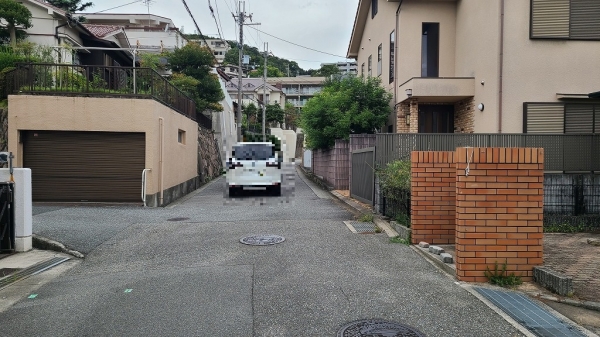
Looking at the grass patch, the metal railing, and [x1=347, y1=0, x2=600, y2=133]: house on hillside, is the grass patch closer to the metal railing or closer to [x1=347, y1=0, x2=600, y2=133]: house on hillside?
the metal railing

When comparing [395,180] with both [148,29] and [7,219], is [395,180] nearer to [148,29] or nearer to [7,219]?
[7,219]

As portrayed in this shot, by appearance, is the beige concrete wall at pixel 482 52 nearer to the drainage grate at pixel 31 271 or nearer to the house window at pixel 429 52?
the house window at pixel 429 52

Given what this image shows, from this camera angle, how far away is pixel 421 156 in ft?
21.6

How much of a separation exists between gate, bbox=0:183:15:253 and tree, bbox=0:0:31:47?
1289cm

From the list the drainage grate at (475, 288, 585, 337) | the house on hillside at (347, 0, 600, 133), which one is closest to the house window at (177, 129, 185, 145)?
the house on hillside at (347, 0, 600, 133)

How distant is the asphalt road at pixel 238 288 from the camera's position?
4016 mm

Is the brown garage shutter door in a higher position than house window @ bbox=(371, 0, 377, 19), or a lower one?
lower

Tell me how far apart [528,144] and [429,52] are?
6.95 m

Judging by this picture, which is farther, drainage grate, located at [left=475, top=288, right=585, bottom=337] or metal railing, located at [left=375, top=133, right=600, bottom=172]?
metal railing, located at [left=375, top=133, right=600, bottom=172]

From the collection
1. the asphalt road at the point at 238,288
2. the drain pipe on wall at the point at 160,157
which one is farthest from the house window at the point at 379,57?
the asphalt road at the point at 238,288

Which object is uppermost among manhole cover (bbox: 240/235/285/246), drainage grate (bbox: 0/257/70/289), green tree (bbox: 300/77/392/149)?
green tree (bbox: 300/77/392/149)

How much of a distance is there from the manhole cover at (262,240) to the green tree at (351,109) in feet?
26.8

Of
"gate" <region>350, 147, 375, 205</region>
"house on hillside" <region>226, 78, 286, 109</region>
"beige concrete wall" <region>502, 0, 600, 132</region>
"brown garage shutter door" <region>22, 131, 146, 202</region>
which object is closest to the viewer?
"gate" <region>350, 147, 375, 205</region>

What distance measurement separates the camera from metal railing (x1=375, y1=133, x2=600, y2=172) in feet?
30.0
